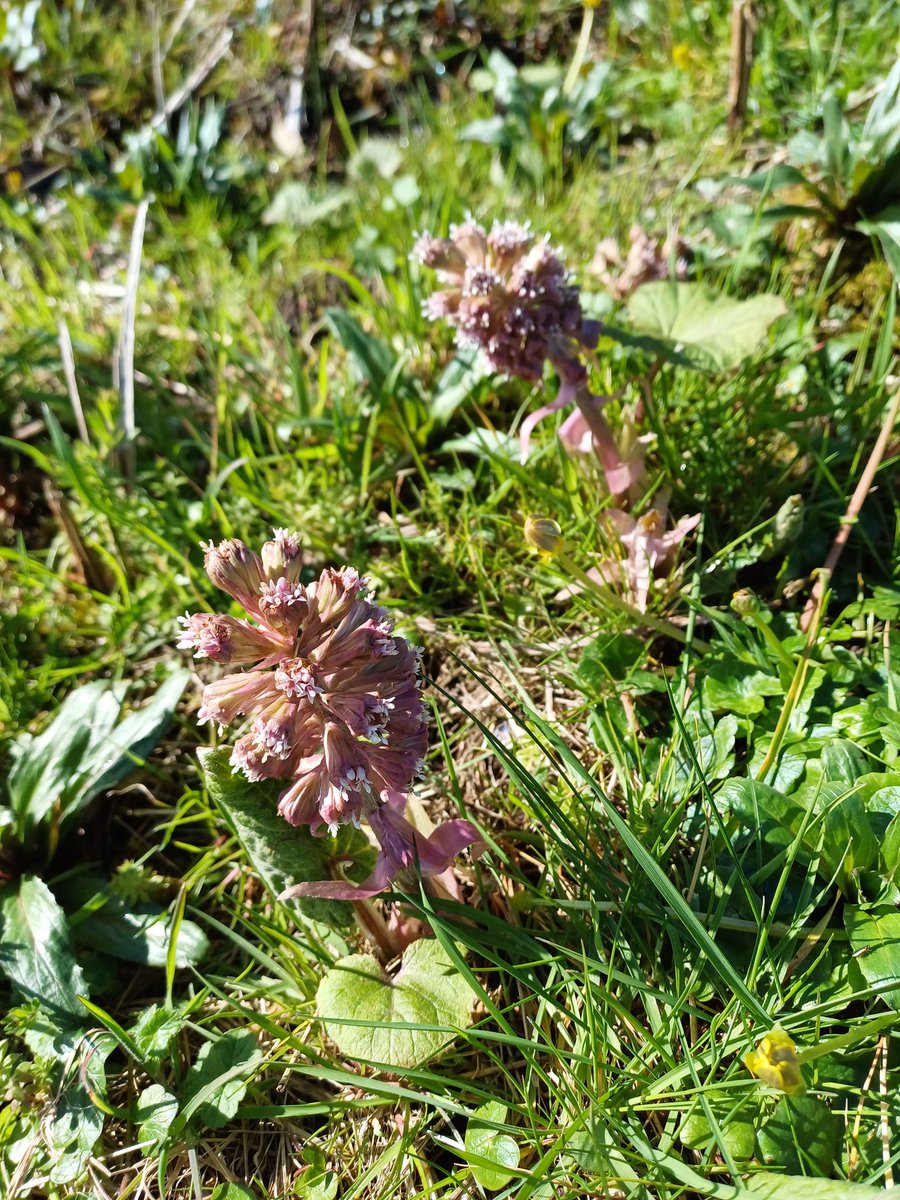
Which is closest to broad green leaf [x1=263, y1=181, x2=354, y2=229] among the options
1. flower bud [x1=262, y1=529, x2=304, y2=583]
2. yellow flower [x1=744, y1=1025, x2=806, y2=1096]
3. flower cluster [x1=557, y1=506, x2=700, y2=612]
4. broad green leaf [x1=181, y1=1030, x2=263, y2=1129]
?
flower cluster [x1=557, y1=506, x2=700, y2=612]

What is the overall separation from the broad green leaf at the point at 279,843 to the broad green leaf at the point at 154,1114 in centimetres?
46

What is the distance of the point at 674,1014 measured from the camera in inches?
64.2

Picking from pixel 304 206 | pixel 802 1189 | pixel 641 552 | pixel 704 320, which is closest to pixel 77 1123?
pixel 802 1189

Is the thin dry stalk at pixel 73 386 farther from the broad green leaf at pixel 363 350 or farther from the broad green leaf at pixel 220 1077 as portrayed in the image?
the broad green leaf at pixel 220 1077

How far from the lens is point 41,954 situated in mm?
2174

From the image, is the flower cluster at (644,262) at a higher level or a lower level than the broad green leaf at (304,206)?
lower

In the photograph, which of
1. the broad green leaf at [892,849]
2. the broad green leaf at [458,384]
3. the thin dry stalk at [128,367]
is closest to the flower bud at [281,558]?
the broad green leaf at [892,849]

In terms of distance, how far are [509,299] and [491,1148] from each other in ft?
6.23

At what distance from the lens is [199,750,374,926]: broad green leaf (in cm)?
177

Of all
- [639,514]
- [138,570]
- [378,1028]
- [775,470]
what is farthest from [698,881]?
[138,570]

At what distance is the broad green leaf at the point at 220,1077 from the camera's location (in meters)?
1.82

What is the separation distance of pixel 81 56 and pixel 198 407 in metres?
3.29

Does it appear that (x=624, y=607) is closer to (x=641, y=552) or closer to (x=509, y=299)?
(x=641, y=552)

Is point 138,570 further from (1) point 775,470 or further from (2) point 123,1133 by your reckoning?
(1) point 775,470
